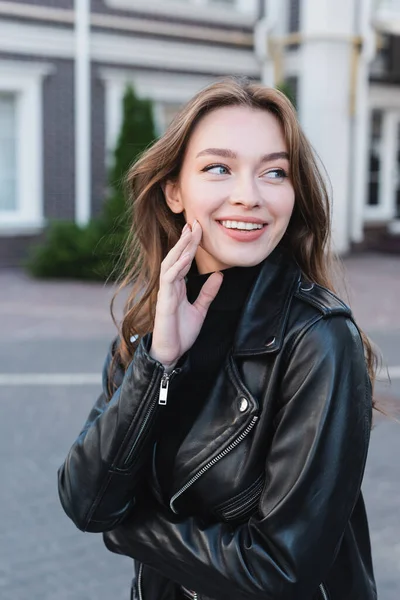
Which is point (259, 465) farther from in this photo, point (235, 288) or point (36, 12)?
point (36, 12)

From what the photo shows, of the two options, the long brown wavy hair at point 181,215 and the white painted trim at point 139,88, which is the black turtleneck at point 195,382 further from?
the white painted trim at point 139,88

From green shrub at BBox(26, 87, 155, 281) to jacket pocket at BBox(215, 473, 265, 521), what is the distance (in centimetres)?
1128

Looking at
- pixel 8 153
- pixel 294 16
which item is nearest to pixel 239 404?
pixel 8 153

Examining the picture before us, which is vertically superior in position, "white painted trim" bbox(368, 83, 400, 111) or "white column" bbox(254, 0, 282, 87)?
"white column" bbox(254, 0, 282, 87)

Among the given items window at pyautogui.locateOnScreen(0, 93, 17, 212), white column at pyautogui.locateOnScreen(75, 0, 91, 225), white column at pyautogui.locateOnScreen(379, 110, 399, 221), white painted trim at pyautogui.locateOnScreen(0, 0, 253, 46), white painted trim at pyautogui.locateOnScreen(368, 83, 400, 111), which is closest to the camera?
white painted trim at pyautogui.locateOnScreen(0, 0, 253, 46)

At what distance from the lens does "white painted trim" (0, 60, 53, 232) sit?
1374 cm

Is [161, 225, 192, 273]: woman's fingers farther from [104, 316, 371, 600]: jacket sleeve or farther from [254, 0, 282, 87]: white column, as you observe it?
[254, 0, 282, 87]: white column

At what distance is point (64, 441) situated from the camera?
17.4ft

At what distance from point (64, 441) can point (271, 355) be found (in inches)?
163

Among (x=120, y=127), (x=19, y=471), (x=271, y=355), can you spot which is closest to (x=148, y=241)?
(x=271, y=355)

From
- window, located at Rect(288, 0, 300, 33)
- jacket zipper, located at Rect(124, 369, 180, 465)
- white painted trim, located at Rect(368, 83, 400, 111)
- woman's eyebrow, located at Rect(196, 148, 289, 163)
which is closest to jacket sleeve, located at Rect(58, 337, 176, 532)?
jacket zipper, located at Rect(124, 369, 180, 465)

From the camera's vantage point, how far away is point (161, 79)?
15.1 metres

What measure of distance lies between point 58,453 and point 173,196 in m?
3.70

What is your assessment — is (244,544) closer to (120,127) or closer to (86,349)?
(86,349)
